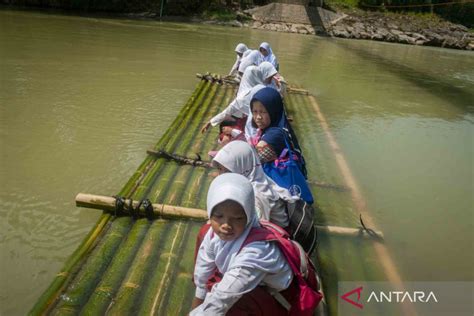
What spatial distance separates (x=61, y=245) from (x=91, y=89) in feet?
14.4

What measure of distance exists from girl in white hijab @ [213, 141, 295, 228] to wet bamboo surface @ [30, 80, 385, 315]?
2.06 ft

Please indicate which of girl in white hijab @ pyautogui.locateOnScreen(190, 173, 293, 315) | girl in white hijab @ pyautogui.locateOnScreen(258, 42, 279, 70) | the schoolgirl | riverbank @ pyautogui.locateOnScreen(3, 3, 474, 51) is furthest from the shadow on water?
riverbank @ pyautogui.locateOnScreen(3, 3, 474, 51)

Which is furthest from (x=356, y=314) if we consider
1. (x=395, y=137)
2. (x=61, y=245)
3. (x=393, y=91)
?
(x=393, y=91)

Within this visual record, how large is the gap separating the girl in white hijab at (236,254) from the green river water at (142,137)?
153 cm

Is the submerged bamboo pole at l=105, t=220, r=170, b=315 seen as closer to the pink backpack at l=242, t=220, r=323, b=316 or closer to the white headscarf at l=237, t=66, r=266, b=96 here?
the pink backpack at l=242, t=220, r=323, b=316

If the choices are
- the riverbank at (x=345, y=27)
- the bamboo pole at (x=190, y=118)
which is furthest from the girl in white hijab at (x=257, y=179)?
the riverbank at (x=345, y=27)

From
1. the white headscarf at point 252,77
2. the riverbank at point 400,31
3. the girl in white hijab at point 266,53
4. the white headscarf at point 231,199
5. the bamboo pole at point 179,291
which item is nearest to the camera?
the white headscarf at point 231,199

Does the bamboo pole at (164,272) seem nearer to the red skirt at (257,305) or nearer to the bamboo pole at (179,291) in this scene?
the bamboo pole at (179,291)

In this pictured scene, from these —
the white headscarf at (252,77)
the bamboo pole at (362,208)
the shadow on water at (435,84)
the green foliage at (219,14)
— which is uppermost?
the green foliage at (219,14)

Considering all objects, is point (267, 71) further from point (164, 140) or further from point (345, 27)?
point (345, 27)

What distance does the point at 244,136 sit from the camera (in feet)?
11.4

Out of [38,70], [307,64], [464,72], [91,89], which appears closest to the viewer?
[91,89]

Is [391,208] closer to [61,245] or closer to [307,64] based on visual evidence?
[61,245]

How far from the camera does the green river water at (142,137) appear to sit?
10.1 ft
